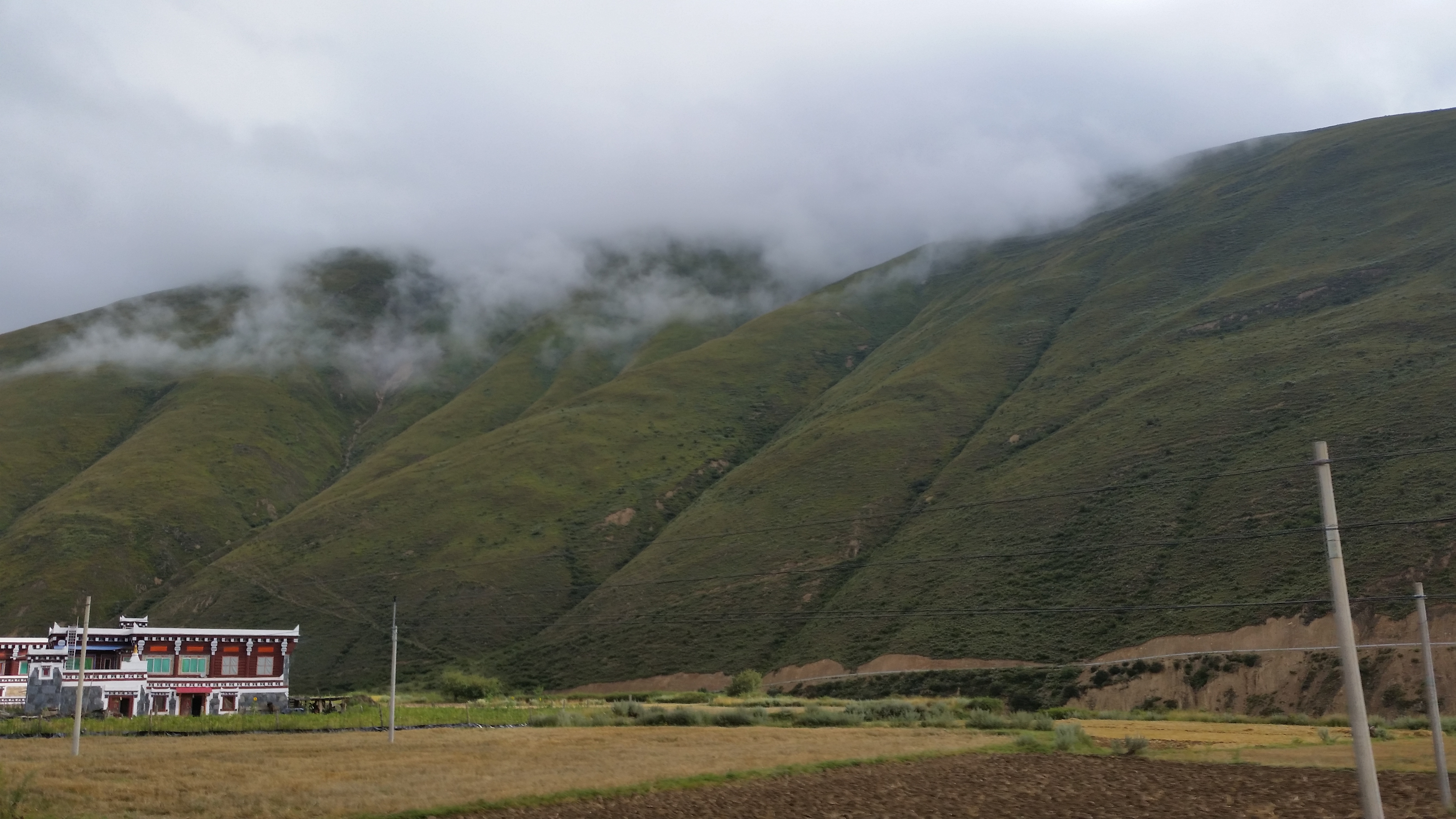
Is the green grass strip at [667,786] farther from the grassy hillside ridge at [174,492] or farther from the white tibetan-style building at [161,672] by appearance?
the grassy hillside ridge at [174,492]

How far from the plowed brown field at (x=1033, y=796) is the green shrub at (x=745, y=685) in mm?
42569

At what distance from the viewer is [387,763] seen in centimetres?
3512

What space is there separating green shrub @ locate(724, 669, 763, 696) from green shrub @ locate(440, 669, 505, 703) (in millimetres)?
18529

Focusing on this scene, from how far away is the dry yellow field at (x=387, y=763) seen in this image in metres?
25.6

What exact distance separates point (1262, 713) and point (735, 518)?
53.7 meters

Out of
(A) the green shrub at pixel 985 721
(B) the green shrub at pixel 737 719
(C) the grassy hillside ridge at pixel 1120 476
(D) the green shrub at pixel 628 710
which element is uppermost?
(C) the grassy hillside ridge at pixel 1120 476

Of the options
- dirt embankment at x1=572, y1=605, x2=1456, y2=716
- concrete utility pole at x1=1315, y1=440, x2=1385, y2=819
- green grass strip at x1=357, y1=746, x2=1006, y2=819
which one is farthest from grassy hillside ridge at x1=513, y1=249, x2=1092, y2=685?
concrete utility pole at x1=1315, y1=440, x2=1385, y2=819

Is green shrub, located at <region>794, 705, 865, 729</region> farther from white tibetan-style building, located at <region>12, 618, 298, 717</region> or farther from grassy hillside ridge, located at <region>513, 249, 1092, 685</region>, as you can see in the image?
white tibetan-style building, located at <region>12, 618, 298, 717</region>

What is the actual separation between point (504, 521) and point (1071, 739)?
8439cm

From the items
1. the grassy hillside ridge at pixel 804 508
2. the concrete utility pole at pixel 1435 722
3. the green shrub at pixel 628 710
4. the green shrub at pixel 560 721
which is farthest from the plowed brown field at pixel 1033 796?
the grassy hillside ridge at pixel 804 508

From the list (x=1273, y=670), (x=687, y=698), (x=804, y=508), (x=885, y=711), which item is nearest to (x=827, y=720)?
(x=885, y=711)

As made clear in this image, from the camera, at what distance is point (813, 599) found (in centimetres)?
8956

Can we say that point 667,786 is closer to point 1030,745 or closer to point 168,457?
point 1030,745

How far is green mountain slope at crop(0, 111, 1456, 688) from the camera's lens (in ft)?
246
